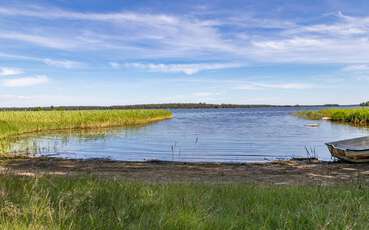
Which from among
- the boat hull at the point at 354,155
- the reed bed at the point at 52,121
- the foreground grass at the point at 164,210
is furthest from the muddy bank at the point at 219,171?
the reed bed at the point at 52,121

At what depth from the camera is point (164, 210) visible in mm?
5277

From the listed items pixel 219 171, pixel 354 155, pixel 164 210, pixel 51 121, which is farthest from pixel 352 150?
pixel 51 121

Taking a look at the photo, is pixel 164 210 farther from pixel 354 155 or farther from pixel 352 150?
pixel 354 155

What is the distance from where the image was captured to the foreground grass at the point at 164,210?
15.0 feet

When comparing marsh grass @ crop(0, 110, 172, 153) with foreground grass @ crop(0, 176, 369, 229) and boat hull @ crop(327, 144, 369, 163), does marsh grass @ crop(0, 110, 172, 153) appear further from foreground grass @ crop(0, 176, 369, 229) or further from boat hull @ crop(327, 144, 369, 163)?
foreground grass @ crop(0, 176, 369, 229)

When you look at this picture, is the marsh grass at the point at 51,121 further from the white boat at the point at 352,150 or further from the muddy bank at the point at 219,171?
the white boat at the point at 352,150

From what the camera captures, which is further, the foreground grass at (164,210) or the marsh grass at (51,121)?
the marsh grass at (51,121)

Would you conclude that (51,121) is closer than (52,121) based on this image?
Yes

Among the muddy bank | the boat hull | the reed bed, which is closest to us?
the muddy bank

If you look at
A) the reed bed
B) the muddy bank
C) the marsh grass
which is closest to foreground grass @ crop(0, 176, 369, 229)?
the muddy bank

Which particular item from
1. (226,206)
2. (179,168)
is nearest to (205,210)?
(226,206)

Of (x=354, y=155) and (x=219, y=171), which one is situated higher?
(x=354, y=155)

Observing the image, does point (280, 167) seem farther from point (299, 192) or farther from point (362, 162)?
point (299, 192)

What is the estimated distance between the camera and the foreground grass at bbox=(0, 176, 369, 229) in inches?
179
